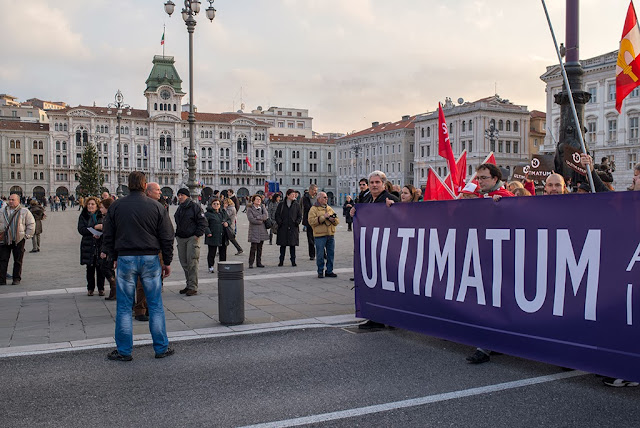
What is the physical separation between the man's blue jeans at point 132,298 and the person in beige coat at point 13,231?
20.1 ft

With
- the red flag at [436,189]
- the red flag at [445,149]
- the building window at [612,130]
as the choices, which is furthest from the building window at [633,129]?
the red flag at [436,189]

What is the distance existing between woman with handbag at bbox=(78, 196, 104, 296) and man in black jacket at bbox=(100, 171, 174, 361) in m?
3.65

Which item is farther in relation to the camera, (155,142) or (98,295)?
(155,142)

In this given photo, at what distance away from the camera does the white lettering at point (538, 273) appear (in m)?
5.17

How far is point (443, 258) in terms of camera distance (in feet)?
20.3

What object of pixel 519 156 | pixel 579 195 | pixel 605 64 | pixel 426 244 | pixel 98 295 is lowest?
pixel 98 295

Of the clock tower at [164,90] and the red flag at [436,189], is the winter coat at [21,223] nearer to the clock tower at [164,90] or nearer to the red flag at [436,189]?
the red flag at [436,189]

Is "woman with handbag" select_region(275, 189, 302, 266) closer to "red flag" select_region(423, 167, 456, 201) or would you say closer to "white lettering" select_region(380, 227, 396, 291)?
"red flag" select_region(423, 167, 456, 201)

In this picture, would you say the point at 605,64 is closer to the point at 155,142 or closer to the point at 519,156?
the point at 519,156

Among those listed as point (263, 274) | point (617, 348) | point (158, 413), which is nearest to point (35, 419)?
point (158, 413)

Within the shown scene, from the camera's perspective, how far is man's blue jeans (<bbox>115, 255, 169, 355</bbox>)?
6016 mm

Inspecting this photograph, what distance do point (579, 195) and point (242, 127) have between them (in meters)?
116

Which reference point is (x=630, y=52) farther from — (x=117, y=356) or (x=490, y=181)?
(x=117, y=356)

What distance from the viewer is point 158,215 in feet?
20.4
